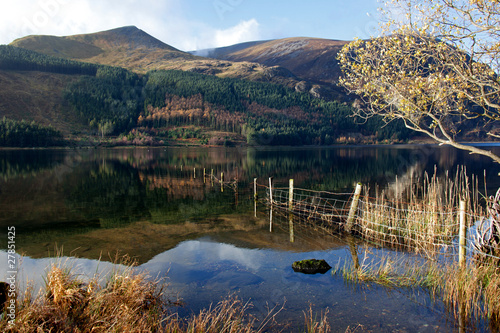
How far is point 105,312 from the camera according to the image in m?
6.77

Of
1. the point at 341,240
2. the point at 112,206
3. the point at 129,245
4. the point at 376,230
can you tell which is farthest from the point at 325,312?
the point at 112,206

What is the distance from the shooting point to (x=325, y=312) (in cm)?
847

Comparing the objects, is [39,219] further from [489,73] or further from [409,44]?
[489,73]

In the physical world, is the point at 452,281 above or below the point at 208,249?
above

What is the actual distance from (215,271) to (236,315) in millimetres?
3080

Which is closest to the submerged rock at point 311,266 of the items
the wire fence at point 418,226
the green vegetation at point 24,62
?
the wire fence at point 418,226

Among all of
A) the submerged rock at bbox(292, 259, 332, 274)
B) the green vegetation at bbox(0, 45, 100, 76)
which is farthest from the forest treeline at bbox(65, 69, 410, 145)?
the submerged rock at bbox(292, 259, 332, 274)

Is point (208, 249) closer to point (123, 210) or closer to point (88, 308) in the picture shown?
point (88, 308)

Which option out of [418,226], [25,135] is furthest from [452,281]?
[25,135]

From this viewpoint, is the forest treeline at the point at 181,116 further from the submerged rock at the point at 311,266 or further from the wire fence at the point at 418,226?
the submerged rock at the point at 311,266

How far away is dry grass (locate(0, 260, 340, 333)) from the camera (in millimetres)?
5980

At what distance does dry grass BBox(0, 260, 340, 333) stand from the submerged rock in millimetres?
2831

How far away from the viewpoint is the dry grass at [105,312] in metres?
5.98

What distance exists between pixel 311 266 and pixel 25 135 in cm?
12363
